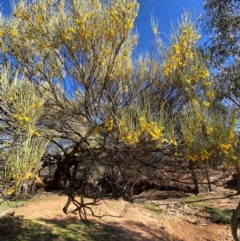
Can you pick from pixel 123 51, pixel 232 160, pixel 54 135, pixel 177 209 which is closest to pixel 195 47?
pixel 123 51

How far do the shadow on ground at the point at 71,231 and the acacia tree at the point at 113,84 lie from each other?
2.95 meters

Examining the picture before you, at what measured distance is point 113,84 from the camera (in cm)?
501

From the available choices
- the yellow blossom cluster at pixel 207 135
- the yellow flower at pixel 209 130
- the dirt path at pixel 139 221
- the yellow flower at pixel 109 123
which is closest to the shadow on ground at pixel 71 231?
the dirt path at pixel 139 221

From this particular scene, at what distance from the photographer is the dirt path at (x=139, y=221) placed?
27.8ft

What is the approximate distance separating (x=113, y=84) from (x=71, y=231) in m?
4.45

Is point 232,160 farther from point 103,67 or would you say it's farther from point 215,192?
point 215,192

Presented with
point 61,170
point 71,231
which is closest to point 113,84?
point 61,170

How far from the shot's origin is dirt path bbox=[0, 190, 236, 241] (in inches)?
333

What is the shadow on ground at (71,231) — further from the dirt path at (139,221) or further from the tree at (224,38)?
the tree at (224,38)

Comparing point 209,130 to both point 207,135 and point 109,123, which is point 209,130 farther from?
point 109,123

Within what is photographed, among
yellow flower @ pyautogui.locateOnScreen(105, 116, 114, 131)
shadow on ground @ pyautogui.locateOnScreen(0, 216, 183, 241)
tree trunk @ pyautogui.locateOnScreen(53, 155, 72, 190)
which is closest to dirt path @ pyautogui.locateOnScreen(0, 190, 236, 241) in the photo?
shadow on ground @ pyautogui.locateOnScreen(0, 216, 183, 241)

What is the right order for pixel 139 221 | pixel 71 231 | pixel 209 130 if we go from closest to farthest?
pixel 209 130 < pixel 71 231 < pixel 139 221

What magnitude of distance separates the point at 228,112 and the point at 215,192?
353 inches

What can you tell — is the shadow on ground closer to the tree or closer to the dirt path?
the dirt path
